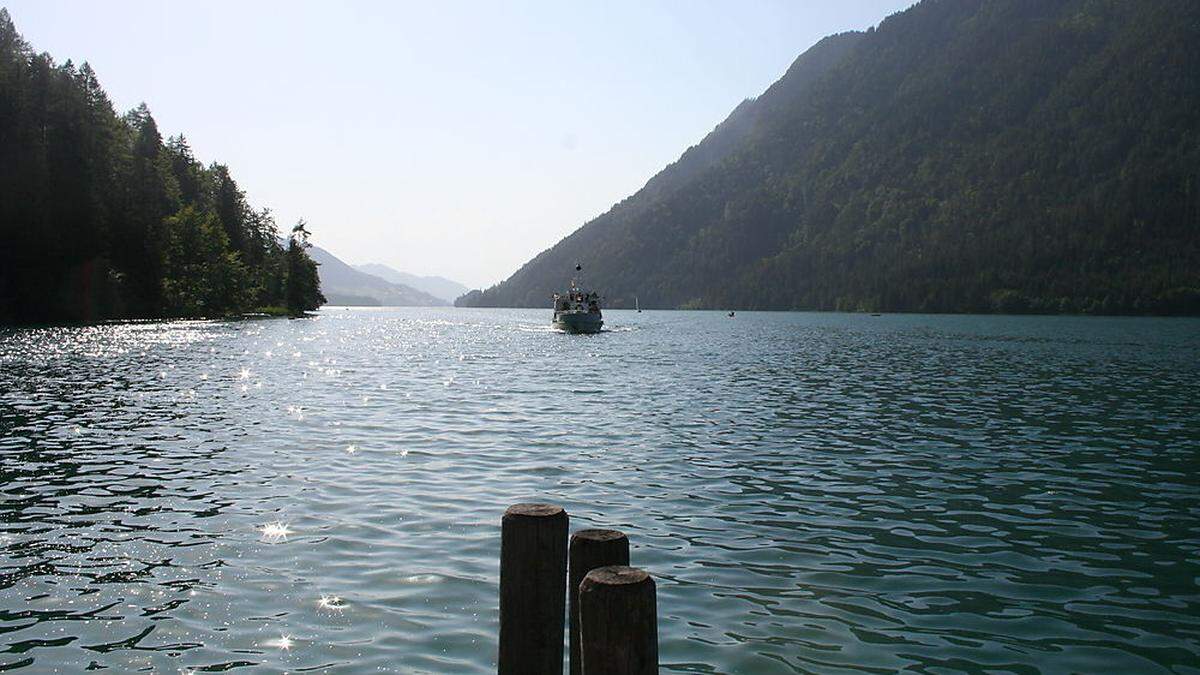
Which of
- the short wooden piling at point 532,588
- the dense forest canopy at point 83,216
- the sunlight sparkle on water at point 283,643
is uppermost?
the dense forest canopy at point 83,216

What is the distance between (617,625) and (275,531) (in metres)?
10.5

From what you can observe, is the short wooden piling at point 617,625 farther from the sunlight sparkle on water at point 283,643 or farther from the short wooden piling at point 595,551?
the sunlight sparkle on water at point 283,643

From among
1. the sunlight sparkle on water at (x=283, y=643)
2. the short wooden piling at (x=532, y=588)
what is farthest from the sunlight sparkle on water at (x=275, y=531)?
the short wooden piling at (x=532, y=588)

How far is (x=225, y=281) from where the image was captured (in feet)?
436

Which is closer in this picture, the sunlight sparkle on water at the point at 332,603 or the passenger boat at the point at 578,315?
the sunlight sparkle on water at the point at 332,603

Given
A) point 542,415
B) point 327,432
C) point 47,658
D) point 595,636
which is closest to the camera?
point 595,636

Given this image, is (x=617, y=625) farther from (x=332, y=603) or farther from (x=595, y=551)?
(x=332, y=603)

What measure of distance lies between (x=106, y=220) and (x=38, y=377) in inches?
2645

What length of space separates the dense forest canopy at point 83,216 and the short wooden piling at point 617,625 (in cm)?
10092

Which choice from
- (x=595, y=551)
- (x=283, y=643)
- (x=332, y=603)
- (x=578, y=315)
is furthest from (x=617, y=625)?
(x=578, y=315)

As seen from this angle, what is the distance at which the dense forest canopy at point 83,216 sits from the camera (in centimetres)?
8675

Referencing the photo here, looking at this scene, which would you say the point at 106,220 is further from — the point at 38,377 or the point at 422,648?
the point at 422,648

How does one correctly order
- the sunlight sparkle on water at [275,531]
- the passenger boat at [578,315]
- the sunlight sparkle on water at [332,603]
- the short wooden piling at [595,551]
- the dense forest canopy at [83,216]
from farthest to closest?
the passenger boat at [578,315] < the dense forest canopy at [83,216] < the sunlight sparkle on water at [275,531] < the sunlight sparkle on water at [332,603] < the short wooden piling at [595,551]

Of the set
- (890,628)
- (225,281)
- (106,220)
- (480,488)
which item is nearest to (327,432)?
(480,488)
